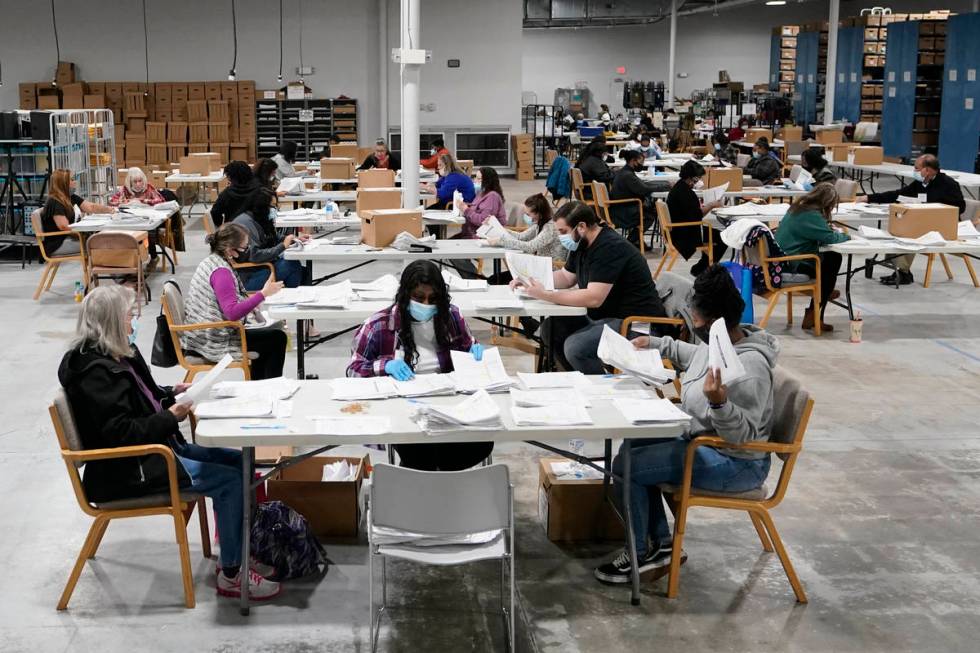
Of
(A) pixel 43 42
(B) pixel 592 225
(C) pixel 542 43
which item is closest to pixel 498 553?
(B) pixel 592 225

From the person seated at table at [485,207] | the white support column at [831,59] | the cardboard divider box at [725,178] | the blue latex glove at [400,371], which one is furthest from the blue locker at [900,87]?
the blue latex glove at [400,371]

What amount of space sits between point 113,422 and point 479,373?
1.34 metres

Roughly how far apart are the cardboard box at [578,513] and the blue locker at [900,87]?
17990 mm

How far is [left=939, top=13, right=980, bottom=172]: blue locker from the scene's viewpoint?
18.0 meters

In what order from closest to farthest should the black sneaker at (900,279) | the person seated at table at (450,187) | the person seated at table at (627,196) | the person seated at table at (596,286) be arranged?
the person seated at table at (596,286) → the black sneaker at (900,279) → the person seated at table at (450,187) → the person seated at table at (627,196)

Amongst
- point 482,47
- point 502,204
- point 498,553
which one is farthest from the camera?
point 482,47

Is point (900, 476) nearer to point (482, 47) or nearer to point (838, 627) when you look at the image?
point (838, 627)

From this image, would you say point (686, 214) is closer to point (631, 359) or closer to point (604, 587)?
point (631, 359)

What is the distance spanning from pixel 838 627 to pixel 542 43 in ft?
91.0

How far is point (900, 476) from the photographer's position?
210 inches

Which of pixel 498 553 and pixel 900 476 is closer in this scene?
pixel 498 553

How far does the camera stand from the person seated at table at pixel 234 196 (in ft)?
29.8

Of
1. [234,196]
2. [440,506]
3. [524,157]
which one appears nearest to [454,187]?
[234,196]

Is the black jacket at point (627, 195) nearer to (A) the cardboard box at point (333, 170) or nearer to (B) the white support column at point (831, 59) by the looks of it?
(A) the cardboard box at point (333, 170)
